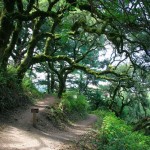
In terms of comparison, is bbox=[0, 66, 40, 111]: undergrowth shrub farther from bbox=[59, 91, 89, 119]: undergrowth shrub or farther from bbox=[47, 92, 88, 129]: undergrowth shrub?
bbox=[59, 91, 89, 119]: undergrowth shrub

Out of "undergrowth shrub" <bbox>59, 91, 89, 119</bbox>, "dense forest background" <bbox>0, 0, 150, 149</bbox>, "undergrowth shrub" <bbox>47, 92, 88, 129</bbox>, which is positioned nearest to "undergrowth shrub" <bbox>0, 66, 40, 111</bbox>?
"dense forest background" <bbox>0, 0, 150, 149</bbox>

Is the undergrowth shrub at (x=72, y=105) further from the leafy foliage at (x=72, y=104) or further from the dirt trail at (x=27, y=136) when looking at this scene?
the dirt trail at (x=27, y=136)

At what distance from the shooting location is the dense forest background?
5.06 metres

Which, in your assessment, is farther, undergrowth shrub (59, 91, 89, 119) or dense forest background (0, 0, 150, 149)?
undergrowth shrub (59, 91, 89, 119)

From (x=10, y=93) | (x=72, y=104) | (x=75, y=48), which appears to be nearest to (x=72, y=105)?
(x=72, y=104)

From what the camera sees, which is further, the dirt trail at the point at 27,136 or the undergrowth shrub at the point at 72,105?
the undergrowth shrub at the point at 72,105

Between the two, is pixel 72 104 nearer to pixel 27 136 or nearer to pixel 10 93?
pixel 10 93

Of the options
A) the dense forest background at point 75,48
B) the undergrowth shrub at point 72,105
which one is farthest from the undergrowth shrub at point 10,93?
the undergrowth shrub at point 72,105

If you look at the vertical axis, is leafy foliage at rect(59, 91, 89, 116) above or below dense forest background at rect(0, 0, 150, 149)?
below

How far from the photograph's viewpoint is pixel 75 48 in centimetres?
3009

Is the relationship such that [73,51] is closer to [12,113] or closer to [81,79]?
[81,79]

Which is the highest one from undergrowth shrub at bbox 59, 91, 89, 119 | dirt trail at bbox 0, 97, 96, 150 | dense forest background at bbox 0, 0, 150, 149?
dense forest background at bbox 0, 0, 150, 149

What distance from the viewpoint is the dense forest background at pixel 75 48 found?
506 cm

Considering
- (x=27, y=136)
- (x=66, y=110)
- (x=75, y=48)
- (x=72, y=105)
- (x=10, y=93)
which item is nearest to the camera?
(x=27, y=136)
